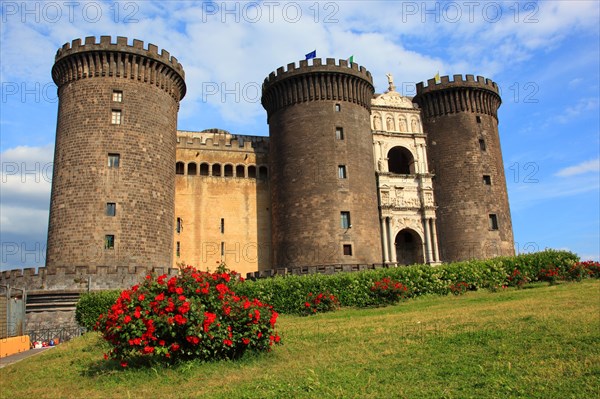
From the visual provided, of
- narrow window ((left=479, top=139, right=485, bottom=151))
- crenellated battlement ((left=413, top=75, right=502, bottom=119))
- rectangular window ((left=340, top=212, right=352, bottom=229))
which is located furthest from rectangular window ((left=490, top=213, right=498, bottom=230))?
rectangular window ((left=340, top=212, right=352, bottom=229))

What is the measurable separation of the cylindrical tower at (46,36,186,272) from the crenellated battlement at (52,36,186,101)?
0.06 meters

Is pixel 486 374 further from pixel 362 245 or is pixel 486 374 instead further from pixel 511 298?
pixel 362 245

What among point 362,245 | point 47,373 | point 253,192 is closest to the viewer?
point 47,373

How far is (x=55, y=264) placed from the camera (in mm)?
29516

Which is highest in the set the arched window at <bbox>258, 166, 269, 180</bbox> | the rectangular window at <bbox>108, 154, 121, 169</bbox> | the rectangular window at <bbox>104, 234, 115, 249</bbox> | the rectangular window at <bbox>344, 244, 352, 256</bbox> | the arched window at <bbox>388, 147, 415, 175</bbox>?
the arched window at <bbox>388, 147, 415, 175</bbox>

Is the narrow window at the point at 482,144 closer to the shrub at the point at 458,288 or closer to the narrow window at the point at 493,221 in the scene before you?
the narrow window at the point at 493,221

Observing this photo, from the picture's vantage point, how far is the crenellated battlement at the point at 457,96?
139 ft

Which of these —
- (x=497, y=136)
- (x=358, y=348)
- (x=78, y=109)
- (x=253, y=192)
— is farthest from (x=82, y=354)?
(x=497, y=136)

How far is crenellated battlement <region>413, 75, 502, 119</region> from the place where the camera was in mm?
42344

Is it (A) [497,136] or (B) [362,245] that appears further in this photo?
(A) [497,136]

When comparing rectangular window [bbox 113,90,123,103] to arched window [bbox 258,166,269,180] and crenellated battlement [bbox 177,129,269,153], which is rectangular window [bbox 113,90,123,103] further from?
arched window [bbox 258,166,269,180]

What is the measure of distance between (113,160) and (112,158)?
0.15 meters

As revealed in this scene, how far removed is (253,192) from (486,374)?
31134mm

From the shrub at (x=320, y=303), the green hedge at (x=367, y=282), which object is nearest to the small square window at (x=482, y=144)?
the green hedge at (x=367, y=282)
